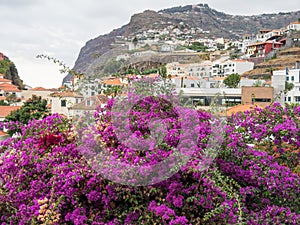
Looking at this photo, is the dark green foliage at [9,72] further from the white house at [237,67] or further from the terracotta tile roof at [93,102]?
the terracotta tile roof at [93,102]

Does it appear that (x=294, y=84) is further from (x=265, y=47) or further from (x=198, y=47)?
(x=198, y=47)

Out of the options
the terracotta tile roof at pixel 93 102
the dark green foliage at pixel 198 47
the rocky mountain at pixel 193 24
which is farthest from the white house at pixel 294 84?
the rocky mountain at pixel 193 24

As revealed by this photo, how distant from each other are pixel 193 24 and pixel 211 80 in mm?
130650

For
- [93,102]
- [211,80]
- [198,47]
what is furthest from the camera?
[198,47]

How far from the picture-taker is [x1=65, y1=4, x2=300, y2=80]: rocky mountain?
14138cm

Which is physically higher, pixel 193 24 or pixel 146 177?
pixel 193 24

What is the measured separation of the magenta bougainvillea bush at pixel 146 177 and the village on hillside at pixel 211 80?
61cm

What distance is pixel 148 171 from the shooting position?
320 cm

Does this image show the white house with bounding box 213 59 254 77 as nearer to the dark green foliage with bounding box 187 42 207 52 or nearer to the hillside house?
the hillside house

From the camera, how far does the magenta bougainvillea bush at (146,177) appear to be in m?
3.24

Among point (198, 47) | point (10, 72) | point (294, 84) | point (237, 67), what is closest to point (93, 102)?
point (294, 84)

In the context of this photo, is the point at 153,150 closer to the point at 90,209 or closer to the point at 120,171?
the point at 120,171

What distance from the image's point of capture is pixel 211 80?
36375mm

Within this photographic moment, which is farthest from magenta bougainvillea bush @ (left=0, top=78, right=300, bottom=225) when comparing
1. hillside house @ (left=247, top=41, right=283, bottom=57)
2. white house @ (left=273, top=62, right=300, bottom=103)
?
hillside house @ (left=247, top=41, right=283, bottom=57)
